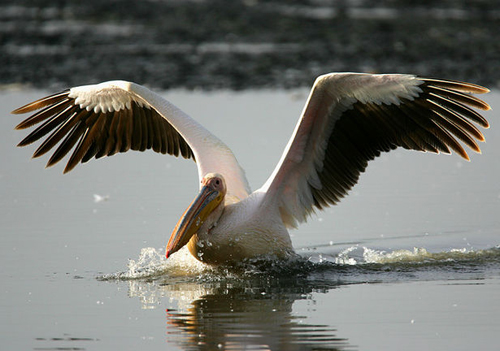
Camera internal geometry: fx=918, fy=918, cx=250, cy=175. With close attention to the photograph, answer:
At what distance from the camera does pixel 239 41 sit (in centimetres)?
1875

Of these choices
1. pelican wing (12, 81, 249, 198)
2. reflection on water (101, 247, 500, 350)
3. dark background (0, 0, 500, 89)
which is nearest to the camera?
reflection on water (101, 247, 500, 350)

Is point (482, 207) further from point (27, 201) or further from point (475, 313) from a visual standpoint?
point (27, 201)

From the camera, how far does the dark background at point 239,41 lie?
15359mm

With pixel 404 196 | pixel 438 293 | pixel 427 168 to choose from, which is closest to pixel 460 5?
pixel 427 168

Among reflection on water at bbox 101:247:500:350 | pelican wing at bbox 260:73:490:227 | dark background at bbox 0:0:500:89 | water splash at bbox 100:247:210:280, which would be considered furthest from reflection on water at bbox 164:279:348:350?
dark background at bbox 0:0:500:89

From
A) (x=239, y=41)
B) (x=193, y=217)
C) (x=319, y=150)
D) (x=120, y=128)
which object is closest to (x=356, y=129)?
(x=319, y=150)

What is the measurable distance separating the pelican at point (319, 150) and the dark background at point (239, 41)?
7511mm

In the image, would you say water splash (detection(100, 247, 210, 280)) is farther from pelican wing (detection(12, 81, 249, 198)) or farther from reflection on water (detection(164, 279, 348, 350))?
pelican wing (detection(12, 81, 249, 198))

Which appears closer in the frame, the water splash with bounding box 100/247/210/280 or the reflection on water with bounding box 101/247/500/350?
the reflection on water with bounding box 101/247/500/350

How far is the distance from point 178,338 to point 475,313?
68.8 inches

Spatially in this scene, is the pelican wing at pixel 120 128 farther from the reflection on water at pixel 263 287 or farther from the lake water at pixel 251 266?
the reflection on water at pixel 263 287

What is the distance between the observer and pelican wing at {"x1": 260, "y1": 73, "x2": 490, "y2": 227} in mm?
6508

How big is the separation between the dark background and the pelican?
7.51 m

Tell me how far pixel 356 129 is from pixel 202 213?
132 centimetres
